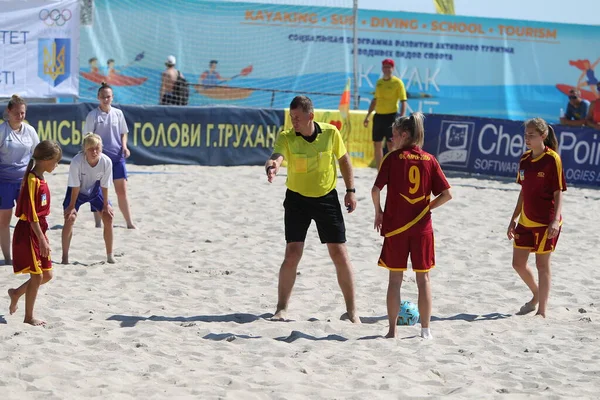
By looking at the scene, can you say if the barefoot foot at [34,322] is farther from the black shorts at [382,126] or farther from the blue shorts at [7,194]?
the black shorts at [382,126]

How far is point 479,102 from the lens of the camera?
22.8m

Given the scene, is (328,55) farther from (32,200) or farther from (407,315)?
(32,200)

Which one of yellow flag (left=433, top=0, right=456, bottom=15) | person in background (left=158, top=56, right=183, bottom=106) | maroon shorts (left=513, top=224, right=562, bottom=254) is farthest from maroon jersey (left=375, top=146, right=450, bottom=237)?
yellow flag (left=433, top=0, right=456, bottom=15)

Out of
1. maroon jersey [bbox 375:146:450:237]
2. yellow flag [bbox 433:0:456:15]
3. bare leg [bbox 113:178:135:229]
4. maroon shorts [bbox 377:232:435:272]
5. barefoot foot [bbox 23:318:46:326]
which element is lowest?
barefoot foot [bbox 23:318:46:326]

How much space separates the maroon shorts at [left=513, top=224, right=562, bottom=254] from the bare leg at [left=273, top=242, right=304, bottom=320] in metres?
1.66

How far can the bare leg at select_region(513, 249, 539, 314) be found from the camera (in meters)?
7.16

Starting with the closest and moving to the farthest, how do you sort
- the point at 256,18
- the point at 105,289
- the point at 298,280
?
1. the point at 105,289
2. the point at 298,280
3. the point at 256,18

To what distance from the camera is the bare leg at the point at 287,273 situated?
6699 mm

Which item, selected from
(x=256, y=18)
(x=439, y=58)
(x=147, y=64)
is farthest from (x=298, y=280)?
(x=439, y=58)

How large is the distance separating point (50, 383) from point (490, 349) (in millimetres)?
2772

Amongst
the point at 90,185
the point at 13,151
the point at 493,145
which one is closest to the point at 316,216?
the point at 90,185

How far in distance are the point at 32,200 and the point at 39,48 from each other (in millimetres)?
9212

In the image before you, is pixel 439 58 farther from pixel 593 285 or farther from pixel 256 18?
pixel 593 285

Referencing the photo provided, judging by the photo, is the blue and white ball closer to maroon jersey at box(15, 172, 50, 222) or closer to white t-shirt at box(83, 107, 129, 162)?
maroon jersey at box(15, 172, 50, 222)
